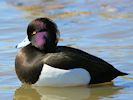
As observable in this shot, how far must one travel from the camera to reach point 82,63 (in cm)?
792

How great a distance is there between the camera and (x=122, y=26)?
432 inches

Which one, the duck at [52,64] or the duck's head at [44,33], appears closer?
the duck at [52,64]

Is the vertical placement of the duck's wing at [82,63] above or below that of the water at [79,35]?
above

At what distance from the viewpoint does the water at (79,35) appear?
25.5 feet

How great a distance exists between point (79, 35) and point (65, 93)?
9.85 feet

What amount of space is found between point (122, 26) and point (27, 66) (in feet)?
11.6

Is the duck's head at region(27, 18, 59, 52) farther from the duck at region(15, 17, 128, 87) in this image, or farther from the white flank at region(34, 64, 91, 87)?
the white flank at region(34, 64, 91, 87)

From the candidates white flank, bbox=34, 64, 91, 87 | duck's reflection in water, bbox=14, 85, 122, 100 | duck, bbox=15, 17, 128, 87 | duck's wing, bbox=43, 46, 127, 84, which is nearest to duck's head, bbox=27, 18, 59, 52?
duck, bbox=15, 17, 128, 87

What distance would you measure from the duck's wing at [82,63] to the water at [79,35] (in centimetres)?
14

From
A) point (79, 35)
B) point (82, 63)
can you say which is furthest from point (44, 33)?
point (79, 35)

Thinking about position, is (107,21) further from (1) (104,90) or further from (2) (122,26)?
(1) (104,90)

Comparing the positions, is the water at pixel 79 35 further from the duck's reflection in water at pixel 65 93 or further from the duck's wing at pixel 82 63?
the duck's wing at pixel 82 63

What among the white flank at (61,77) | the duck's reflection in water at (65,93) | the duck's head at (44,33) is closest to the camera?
the duck's reflection in water at (65,93)

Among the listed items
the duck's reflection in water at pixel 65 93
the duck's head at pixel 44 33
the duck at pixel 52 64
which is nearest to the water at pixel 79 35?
the duck's reflection in water at pixel 65 93
